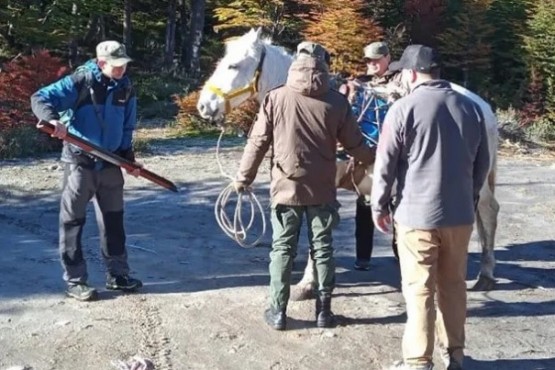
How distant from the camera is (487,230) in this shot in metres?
6.26

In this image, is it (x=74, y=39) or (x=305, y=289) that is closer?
(x=305, y=289)

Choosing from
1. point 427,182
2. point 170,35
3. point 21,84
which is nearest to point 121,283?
point 427,182

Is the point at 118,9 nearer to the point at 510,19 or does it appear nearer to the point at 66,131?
the point at 510,19

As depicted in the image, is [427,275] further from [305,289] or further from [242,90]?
[242,90]

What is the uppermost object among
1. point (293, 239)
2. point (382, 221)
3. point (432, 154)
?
point (432, 154)

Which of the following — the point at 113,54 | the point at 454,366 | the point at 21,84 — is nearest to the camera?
the point at 454,366

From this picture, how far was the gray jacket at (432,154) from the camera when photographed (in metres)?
4.10

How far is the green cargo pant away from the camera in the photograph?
4.96m

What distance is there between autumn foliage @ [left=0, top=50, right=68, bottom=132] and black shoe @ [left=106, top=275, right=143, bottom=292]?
6.11 metres

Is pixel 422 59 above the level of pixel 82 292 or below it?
above

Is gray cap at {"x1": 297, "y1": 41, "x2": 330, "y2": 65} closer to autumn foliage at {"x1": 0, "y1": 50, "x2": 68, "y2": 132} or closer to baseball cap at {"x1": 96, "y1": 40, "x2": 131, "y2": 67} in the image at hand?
baseball cap at {"x1": 96, "y1": 40, "x2": 131, "y2": 67}

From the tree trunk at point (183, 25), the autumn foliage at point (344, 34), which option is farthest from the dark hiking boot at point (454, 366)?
the tree trunk at point (183, 25)

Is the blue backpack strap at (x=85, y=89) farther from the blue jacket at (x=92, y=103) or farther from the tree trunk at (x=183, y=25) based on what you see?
the tree trunk at (x=183, y=25)

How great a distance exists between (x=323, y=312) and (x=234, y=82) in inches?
62.7
